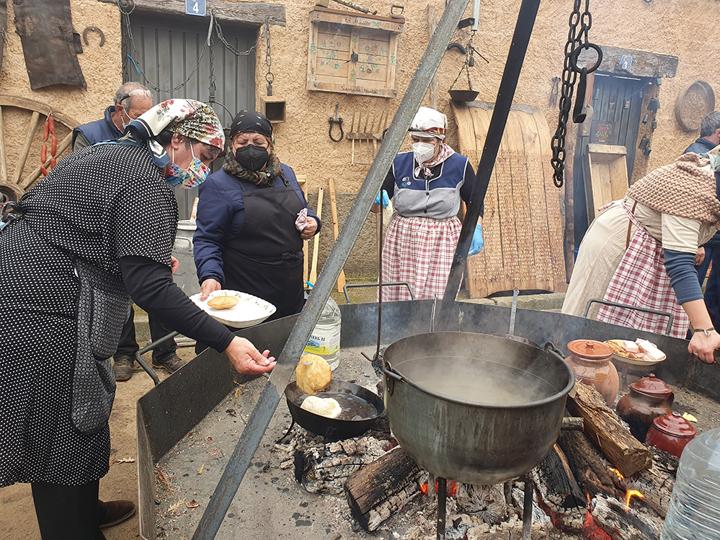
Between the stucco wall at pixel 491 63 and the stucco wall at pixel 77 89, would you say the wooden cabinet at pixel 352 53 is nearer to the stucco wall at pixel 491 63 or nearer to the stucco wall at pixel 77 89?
the stucco wall at pixel 491 63

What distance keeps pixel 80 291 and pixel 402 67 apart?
17.3ft

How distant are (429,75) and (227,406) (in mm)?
2008

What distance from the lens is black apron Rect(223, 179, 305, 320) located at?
3125mm

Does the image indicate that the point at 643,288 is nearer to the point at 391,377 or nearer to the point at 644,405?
the point at 644,405

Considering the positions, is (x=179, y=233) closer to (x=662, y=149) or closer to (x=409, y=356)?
(x=409, y=356)

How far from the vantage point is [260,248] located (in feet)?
10.4

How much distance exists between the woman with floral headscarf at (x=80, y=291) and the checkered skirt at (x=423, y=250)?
2209 mm

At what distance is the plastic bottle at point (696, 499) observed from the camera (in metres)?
1.67

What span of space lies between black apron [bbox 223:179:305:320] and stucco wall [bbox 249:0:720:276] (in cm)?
290

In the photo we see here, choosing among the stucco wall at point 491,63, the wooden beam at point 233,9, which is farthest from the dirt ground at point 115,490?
the wooden beam at point 233,9

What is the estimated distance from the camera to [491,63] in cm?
655

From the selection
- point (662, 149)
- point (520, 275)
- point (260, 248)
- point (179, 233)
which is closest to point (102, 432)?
point (260, 248)

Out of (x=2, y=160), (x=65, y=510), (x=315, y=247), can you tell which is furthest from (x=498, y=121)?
(x=2, y=160)

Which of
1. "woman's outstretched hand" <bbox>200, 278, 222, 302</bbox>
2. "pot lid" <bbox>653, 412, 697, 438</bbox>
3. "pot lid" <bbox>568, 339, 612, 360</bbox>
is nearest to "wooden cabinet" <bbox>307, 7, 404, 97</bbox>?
"woman's outstretched hand" <bbox>200, 278, 222, 302</bbox>
